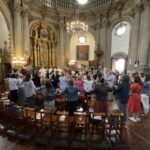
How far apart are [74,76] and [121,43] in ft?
26.3

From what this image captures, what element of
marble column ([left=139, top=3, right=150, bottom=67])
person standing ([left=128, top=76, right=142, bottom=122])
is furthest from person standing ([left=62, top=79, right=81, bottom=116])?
marble column ([left=139, top=3, right=150, bottom=67])

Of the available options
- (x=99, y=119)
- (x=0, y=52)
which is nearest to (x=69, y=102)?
(x=99, y=119)

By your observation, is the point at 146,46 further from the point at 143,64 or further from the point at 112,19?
the point at 112,19

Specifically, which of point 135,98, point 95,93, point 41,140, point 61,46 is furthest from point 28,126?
point 61,46

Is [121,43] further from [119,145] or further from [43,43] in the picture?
[119,145]

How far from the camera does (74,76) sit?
776 cm

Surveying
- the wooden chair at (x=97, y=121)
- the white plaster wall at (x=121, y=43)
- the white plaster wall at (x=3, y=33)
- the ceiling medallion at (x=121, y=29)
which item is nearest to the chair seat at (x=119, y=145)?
the wooden chair at (x=97, y=121)

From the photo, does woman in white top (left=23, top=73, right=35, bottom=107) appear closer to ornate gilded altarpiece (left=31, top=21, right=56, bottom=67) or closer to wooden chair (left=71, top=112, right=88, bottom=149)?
wooden chair (left=71, top=112, right=88, bottom=149)

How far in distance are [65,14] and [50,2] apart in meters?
1.89

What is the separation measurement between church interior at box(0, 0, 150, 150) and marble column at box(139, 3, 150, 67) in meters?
0.06

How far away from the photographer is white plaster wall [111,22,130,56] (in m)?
13.1

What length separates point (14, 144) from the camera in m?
3.43

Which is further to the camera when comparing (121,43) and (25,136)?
(121,43)

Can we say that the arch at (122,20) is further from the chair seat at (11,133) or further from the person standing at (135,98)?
the chair seat at (11,133)
